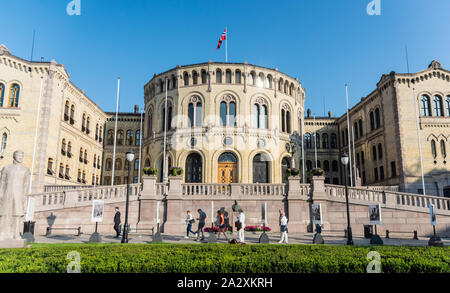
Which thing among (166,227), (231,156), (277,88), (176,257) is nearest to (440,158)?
A: (277,88)

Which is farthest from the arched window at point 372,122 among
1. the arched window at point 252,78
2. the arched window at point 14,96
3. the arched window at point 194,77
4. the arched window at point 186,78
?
the arched window at point 14,96

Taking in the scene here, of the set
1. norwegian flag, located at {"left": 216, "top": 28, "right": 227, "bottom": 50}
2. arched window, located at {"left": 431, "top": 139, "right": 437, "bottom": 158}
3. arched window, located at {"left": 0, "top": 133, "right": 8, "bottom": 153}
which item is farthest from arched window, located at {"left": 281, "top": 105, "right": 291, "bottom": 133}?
arched window, located at {"left": 0, "top": 133, "right": 8, "bottom": 153}

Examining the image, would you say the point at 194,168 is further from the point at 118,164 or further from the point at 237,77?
the point at 118,164

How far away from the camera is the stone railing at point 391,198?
74.3 ft

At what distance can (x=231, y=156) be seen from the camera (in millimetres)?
36188

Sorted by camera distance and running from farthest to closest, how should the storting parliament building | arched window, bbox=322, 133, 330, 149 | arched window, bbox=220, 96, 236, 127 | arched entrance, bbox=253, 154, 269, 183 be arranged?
arched window, bbox=322, 133, 330, 149
arched window, bbox=220, 96, 236, 127
arched entrance, bbox=253, 154, 269, 183
the storting parliament building

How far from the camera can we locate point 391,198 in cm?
2280

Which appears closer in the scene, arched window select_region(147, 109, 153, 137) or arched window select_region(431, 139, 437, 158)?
arched window select_region(431, 139, 437, 158)

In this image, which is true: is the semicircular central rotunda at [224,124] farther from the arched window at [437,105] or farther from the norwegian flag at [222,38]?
the arched window at [437,105]

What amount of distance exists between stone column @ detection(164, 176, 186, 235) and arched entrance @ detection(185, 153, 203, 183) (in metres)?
12.6

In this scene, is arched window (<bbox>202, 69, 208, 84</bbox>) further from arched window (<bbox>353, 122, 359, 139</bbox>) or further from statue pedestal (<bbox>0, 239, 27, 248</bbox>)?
statue pedestal (<bbox>0, 239, 27, 248</bbox>)

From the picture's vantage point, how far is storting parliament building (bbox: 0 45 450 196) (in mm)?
34281

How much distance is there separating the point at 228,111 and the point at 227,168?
6.49 meters
